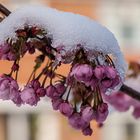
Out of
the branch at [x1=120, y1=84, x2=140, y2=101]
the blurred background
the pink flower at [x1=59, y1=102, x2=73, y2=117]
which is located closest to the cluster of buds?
the pink flower at [x1=59, y1=102, x2=73, y2=117]

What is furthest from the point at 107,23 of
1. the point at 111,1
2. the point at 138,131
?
the point at 138,131

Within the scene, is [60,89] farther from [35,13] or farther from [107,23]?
[107,23]

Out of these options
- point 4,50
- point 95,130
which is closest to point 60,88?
point 4,50

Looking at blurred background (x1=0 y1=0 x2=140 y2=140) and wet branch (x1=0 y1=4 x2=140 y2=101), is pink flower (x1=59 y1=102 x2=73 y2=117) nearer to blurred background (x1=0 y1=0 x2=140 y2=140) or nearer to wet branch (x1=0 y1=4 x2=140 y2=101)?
wet branch (x1=0 y1=4 x2=140 y2=101)

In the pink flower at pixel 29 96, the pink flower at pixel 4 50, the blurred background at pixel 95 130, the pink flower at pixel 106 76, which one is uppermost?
the pink flower at pixel 4 50

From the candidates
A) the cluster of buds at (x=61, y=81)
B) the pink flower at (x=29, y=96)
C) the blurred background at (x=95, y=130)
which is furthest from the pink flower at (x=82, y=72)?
the blurred background at (x=95, y=130)

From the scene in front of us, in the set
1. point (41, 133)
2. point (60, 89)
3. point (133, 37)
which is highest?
point (60, 89)

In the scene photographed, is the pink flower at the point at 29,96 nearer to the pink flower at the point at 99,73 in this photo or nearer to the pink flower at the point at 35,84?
the pink flower at the point at 35,84
